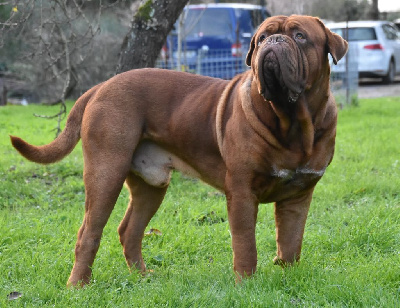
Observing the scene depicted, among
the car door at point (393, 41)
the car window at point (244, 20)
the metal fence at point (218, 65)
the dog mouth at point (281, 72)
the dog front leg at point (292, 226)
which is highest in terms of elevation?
the dog mouth at point (281, 72)

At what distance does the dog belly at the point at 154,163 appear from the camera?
4.14 metres

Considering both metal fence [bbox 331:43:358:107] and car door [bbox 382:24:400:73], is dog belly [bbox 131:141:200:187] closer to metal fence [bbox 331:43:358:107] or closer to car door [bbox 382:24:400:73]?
metal fence [bbox 331:43:358:107]

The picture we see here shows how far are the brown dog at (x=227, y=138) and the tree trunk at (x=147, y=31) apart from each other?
2438 mm

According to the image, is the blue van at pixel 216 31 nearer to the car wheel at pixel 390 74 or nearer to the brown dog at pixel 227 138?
the car wheel at pixel 390 74

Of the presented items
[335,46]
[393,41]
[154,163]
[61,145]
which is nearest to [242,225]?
[154,163]

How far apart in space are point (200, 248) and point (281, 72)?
179 centimetres

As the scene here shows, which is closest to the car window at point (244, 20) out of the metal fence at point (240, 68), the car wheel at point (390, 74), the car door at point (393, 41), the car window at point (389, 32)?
the metal fence at point (240, 68)

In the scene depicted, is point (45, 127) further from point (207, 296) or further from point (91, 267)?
point (207, 296)

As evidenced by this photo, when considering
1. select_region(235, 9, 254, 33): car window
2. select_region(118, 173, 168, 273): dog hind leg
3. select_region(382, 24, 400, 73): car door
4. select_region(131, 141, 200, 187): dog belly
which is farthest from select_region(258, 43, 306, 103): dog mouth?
select_region(382, 24, 400, 73): car door

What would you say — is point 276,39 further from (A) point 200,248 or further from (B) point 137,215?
(A) point 200,248

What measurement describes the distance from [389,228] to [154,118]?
1956 mm

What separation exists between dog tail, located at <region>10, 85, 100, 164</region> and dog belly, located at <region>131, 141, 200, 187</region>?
45 centimetres

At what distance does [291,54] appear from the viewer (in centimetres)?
327

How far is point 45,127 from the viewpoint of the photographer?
37.7 feet
